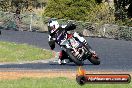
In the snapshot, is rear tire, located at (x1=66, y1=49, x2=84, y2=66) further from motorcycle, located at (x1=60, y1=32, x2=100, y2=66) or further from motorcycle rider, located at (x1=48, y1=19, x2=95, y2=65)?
motorcycle rider, located at (x1=48, y1=19, x2=95, y2=65)

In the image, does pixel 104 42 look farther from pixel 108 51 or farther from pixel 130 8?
pixel 130 8

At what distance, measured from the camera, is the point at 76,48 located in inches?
227

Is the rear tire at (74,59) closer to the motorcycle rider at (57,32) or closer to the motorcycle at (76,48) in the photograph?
the motorcycle at (76,48)

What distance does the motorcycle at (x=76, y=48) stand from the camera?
5.65 metres

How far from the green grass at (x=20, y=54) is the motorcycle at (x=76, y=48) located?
21313mm

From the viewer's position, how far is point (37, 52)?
98.3 ft

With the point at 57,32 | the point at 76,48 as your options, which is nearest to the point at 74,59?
the point at 76,48

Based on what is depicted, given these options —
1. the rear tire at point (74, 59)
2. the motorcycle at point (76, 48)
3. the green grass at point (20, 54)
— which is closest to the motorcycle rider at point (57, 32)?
the motorcycle at point (76, 48)

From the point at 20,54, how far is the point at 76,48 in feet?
76.8

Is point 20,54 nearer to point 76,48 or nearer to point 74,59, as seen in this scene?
point 76,48

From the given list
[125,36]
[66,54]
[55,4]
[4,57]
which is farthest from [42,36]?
[66,54]

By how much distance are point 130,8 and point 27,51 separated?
82.9 feet

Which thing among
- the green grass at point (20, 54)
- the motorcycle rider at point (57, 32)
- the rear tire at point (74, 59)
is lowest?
the green grass at point (20, 54)

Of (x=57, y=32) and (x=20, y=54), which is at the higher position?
(x=57, y=32)
